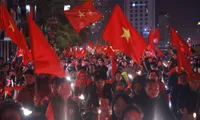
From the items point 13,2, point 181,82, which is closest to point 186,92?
point 181,82

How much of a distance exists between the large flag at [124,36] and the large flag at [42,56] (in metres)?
3.14

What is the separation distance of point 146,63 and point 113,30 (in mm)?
5835

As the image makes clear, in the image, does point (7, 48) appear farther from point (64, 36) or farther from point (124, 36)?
point (124, 36)

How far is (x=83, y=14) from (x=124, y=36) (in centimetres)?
332

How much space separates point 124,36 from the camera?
29.9 feet

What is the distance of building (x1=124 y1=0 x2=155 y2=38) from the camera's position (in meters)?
187

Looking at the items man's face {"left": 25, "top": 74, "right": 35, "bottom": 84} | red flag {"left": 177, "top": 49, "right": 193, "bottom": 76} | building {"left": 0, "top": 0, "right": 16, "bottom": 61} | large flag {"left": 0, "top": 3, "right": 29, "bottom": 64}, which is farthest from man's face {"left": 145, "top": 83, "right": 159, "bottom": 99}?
building {"left": 0, "top": 0, "right": 16, "bottom": 61}

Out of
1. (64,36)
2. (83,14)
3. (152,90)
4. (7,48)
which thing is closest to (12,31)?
(83,14)

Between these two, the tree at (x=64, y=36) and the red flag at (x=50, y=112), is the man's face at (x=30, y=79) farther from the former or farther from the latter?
the tree at (x=64, y=36)

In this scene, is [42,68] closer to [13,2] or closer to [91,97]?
[91,97]

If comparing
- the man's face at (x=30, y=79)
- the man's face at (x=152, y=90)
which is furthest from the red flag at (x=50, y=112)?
the man's face at (x=30, y=79)

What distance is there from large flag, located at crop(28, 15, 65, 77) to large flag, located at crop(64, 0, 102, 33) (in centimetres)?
583

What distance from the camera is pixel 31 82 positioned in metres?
7.20

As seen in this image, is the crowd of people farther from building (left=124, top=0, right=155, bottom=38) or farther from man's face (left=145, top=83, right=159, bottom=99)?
building (left=124, top=0, right=155, bottom=38)
